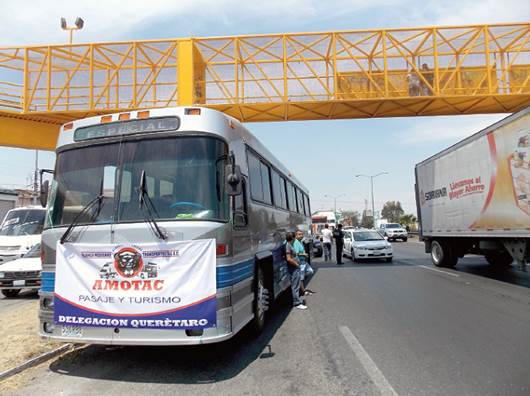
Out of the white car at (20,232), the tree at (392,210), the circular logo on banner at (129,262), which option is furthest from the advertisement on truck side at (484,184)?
the tree at (392,210)

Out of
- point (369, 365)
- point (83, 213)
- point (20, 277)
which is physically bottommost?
point (369, 365)

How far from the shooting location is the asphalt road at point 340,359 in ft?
14.3

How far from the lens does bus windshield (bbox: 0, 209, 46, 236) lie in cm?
1362

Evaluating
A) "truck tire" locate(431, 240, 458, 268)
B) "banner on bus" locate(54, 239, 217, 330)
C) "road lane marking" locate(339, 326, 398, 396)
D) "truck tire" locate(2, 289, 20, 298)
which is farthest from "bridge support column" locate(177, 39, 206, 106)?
"truck tire" locate(431, 240, 458, 268)

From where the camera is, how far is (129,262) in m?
4.79

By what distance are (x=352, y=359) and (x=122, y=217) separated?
10.9 ft

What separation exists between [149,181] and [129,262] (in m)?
0.98

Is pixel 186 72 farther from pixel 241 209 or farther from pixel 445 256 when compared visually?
pixel 445 256

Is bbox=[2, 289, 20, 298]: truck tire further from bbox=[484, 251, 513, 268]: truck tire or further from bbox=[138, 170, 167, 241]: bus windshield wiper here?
bbox=[484, 251, 513, 268]: truck tire

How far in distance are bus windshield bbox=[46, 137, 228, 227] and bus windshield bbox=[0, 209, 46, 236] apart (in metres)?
9.78

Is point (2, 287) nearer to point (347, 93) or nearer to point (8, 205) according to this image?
point (347, 93)

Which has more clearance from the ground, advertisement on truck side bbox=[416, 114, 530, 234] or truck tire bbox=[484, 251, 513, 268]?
advertisement on truck side bbox=[416, 114, 530, 234]

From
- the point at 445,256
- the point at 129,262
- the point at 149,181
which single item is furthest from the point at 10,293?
the point at 445,256

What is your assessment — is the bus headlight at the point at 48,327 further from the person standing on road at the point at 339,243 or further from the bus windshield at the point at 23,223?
the person standing on road at the point at 339,243
